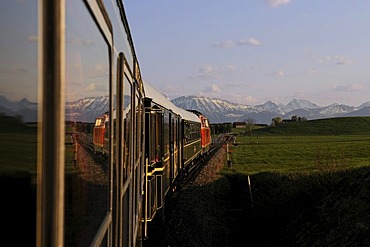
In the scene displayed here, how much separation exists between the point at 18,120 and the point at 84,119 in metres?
1.21

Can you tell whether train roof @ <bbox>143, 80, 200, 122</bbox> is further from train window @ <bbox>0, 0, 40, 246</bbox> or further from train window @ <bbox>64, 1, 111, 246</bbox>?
train window @ <bbox>0, 0, 40, 246</bbox>

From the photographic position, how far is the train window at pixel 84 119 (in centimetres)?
210

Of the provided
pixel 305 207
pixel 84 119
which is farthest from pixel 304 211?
pixel 84 119

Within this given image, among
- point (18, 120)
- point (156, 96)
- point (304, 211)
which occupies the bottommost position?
point (304, 211)

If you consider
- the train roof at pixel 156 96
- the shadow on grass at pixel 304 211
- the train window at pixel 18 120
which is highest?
the train roof at pixel 156 96

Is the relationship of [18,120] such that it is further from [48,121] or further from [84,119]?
[84,119]

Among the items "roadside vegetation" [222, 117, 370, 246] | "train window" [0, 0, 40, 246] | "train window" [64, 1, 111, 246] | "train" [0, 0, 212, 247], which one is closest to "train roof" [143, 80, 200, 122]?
"roadside vegetation" [222, 117, 370, 246]

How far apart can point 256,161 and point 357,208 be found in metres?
24.0

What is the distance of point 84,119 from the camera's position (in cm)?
270

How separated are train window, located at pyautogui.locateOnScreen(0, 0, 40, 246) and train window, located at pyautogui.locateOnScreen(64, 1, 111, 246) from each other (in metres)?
0.41

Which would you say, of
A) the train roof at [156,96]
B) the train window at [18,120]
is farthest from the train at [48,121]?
the train roof at [156,96]

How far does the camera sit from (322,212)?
62.8 feet

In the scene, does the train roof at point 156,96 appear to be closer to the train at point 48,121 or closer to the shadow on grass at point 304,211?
the shadow on grass at point 304,211

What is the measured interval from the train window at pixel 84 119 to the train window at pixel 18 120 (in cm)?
41
